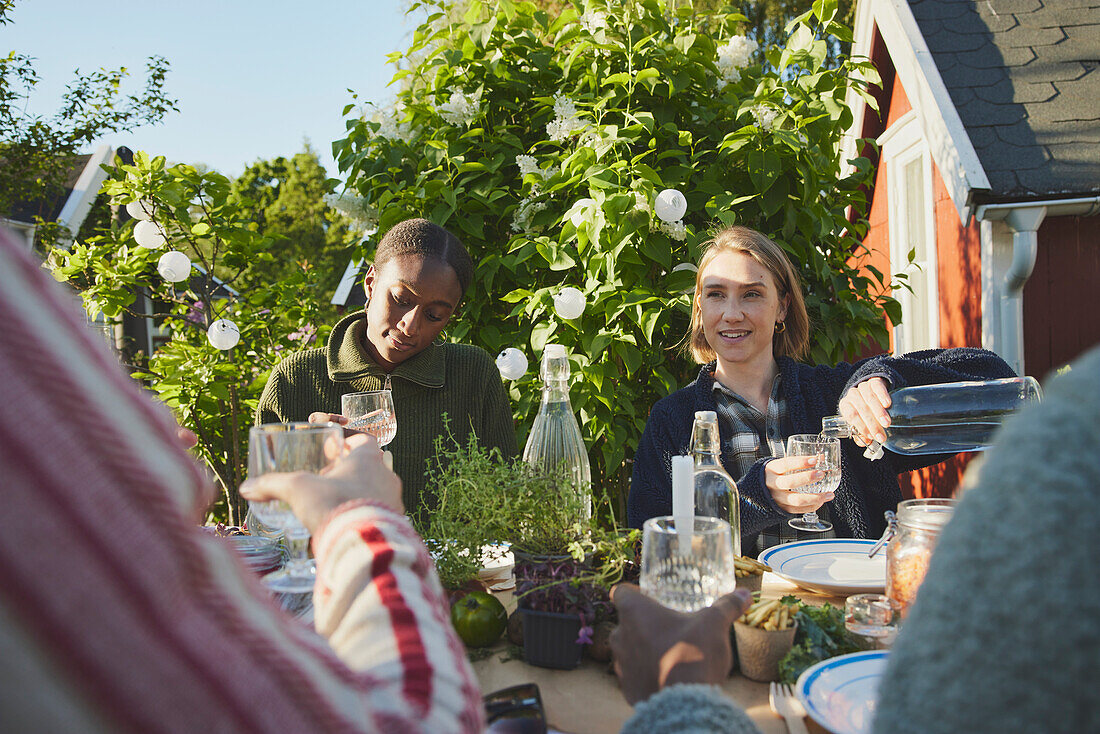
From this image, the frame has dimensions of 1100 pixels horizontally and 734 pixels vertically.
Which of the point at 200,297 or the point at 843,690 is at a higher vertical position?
the point at 200,297

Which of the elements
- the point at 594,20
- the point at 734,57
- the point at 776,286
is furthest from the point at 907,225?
the point at 776,286

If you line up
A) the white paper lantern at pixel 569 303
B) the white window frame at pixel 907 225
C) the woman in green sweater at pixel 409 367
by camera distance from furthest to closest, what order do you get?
1. the white window frame at pixel 907 225
2. the white paper lantern at pixel 569 303
3. the woman in green sweater at pixel 409 367

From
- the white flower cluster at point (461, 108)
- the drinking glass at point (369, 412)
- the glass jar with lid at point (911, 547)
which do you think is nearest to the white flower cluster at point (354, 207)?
the white flower cluster at point (461, 108)

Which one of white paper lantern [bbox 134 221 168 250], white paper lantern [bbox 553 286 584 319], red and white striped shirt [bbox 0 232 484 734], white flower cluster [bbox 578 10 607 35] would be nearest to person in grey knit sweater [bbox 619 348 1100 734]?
red and white striped shirt [bbox 0 232 484 734]

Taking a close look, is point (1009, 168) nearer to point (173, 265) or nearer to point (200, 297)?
point (173, 265)

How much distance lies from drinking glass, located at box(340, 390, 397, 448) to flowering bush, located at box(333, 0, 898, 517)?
1.43 meters

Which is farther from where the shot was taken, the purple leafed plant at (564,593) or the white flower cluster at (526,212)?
the white flower cluster at (526,212)

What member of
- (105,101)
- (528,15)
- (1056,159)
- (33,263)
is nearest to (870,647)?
(33,263)

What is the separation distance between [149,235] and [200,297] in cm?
60

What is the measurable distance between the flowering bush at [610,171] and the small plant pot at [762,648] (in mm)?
2044

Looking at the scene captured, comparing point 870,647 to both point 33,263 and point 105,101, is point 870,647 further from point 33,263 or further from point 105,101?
point 105,101

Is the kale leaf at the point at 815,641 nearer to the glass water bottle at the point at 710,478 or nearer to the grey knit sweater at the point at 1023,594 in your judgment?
the glass water bottle at the point at 710,478

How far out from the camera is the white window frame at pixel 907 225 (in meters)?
5.88

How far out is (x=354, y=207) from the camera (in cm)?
405
